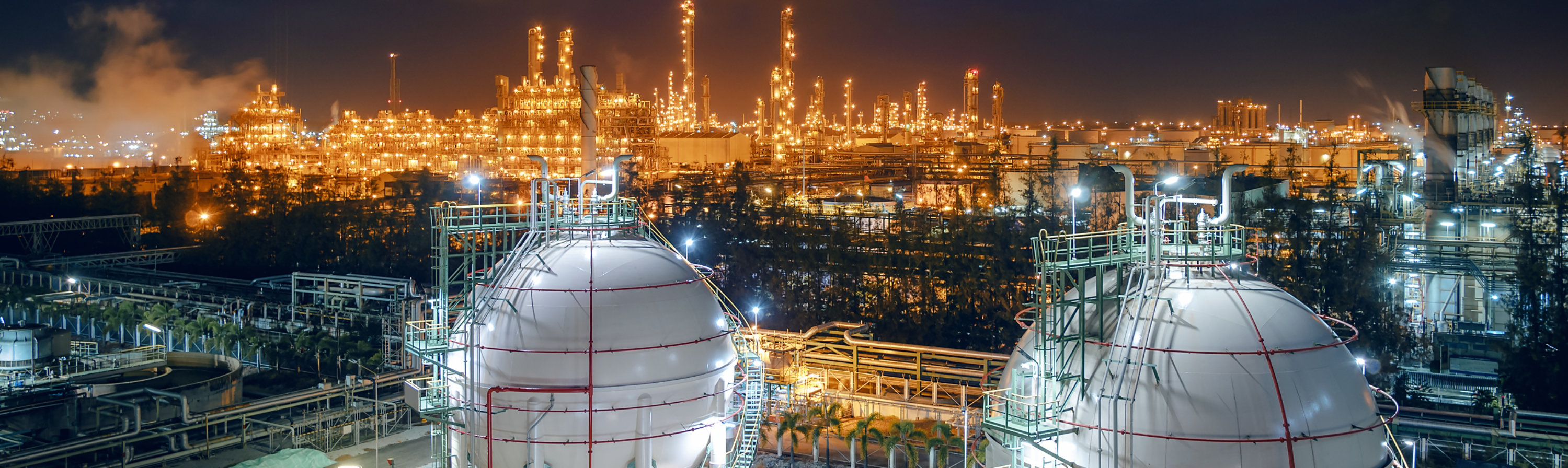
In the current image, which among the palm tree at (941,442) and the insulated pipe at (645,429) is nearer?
the insulated pipe at (645,429)

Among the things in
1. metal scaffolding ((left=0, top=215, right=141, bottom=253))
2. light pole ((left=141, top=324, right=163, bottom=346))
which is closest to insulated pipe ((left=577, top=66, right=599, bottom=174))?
light pole ((left=141, top=324, right=163, bottom=346))

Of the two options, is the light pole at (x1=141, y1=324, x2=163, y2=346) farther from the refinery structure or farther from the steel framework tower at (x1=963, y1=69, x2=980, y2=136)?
the steel framework tower at (x1=963, y1=69, x2=980, y2=136)

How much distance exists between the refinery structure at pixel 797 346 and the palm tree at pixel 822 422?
0.64 ft

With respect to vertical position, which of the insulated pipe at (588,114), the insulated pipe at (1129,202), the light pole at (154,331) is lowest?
the light pole at (154,331)

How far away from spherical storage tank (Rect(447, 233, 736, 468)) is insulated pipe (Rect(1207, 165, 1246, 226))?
22.2 feet

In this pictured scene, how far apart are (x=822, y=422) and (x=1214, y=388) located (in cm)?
1097

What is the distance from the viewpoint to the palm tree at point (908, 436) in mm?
19578

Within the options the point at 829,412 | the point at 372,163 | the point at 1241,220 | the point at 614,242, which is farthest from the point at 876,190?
the point at 372,163

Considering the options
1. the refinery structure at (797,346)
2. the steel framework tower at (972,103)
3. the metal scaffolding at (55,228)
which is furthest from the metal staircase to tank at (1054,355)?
the steel framework tower at (972,103)

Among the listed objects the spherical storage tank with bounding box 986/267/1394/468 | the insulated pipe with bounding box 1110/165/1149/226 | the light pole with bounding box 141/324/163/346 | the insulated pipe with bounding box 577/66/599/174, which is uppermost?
the insulated pipe with bounding box 577/66/599/174

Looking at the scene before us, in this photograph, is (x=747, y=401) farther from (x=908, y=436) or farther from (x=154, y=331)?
(x=154, y=331)

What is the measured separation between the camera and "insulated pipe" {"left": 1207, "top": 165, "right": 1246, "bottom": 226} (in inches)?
489

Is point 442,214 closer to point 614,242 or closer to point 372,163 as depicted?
point 614,242

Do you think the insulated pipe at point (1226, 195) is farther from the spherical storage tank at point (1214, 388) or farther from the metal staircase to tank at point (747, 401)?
the metal staircase to tank at point (747, 401)
